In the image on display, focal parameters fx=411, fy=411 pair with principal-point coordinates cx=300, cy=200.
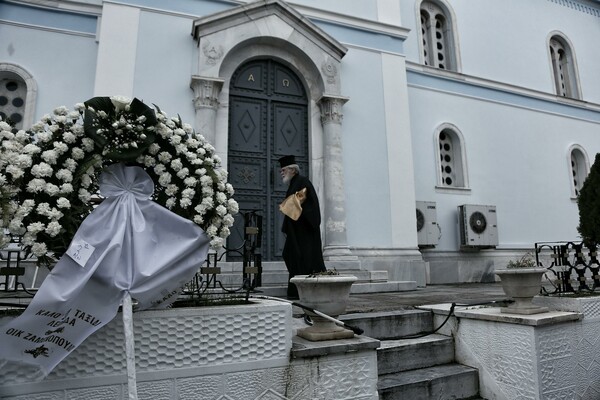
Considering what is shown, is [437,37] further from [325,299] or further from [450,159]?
[325,299]

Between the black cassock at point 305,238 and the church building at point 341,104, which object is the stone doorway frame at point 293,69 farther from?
the black cassock at point 305,238

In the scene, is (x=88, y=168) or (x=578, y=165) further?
(x=578, y=165)

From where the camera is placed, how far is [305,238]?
588 centimetres

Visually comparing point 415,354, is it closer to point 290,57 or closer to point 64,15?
point 290,57

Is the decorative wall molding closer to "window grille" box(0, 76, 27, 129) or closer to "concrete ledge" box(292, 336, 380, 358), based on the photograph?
Answer: "concrete ledge" box(292, 336, 380, 358)

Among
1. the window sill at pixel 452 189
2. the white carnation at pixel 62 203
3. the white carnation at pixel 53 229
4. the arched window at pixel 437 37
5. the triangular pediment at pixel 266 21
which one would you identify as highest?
the arched window at pixel 437 37

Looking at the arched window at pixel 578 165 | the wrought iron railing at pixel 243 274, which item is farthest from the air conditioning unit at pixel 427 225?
the wrought iron railing at pixel 243 274

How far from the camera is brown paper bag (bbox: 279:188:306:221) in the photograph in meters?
5.70

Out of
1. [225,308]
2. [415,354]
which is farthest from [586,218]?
[225,308]

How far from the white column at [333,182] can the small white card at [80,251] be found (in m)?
5.95

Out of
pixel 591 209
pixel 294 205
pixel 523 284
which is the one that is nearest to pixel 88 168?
pixel 294 205

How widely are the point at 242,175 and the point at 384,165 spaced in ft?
10.9

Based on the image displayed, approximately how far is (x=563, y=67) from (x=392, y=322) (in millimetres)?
15706

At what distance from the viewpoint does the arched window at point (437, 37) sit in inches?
511
